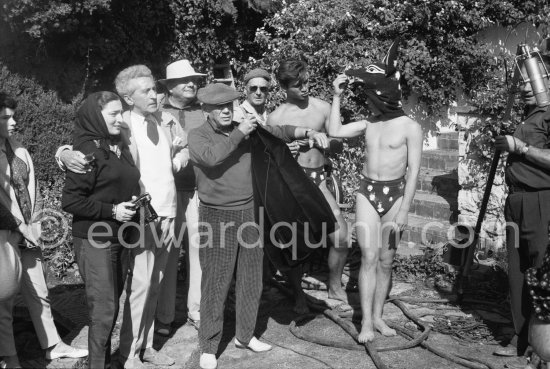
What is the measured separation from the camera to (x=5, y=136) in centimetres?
495

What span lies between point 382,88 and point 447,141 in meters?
4.94

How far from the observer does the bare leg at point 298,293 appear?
6332 mm

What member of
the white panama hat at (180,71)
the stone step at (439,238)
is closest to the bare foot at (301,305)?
the stone step at (439,238)

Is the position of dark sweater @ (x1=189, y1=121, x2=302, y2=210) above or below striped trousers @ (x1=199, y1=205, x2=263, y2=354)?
above

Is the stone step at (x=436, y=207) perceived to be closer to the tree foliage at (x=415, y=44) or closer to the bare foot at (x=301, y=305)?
the tree foliage at (x=415, y=44)

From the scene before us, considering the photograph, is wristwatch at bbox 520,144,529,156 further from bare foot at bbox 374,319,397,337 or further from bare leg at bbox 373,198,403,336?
bare foot at bbox 374,319,397,337

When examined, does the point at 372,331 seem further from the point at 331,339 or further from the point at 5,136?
the point at 5,136

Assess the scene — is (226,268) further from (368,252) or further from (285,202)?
(368,252)

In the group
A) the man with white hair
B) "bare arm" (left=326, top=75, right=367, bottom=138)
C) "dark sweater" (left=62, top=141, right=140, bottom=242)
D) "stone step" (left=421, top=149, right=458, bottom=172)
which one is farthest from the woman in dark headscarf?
"stone step" (left=421, top=149, right=458, bottom=172)

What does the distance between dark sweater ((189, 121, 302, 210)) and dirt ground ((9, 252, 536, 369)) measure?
121cm

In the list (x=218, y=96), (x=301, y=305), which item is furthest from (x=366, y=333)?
(x=218, y=96)

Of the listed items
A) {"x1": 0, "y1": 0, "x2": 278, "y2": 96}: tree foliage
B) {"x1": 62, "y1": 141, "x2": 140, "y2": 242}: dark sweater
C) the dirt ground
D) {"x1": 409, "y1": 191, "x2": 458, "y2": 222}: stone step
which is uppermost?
{"x1": 0, "y1": 0, "x2": 278, "y2": 96}: tree foliage

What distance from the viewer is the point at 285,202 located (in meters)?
5.58

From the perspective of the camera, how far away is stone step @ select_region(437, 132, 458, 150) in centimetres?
1009
